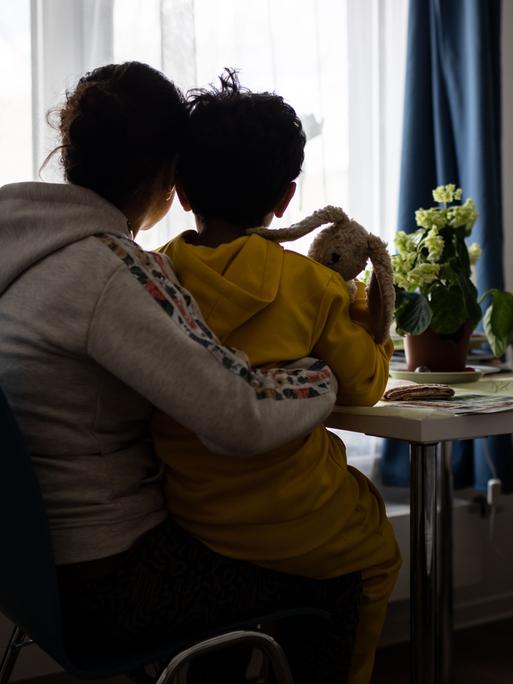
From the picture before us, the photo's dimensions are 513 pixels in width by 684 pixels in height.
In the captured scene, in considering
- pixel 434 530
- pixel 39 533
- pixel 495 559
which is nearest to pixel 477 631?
pixel 495 559

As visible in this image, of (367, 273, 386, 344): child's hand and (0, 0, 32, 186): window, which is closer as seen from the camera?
(367, 273, 386, 344): child's hand

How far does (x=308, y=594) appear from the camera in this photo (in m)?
1.12

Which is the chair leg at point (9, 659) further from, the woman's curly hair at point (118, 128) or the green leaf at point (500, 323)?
the green leaf at point (500, 323)

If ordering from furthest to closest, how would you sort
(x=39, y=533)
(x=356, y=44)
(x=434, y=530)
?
(x=356, y=44) < (x=434, y=530) < (x=39, y=533)

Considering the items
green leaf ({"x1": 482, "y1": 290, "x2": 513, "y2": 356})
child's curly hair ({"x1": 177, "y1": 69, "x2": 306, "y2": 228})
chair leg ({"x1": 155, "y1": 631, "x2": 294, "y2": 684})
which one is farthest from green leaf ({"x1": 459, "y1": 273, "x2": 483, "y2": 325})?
chair leg ({"x1": 155, "y1": 631, "x2": 294, "y2": 684})

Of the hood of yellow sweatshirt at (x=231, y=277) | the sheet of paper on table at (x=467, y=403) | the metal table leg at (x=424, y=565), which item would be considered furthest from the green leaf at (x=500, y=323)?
the hood of yellow sweatshirt at (x=231, y=277)

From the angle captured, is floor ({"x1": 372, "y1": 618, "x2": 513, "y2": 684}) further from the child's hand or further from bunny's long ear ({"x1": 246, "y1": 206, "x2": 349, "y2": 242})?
bunny's long ear ({"x1": 246, "y1": 206, "x2": 349, "y2": 242})

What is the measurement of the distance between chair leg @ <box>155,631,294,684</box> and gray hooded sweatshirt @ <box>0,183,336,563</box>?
0.15m

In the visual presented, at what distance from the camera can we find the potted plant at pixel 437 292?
158cm

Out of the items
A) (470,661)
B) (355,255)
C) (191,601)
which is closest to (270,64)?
(355,255)

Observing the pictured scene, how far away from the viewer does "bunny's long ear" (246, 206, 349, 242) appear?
1172 mm

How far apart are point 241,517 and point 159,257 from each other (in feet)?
1.14

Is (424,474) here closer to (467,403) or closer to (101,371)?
(467,403)

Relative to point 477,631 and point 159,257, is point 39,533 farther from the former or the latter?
point 477,631
